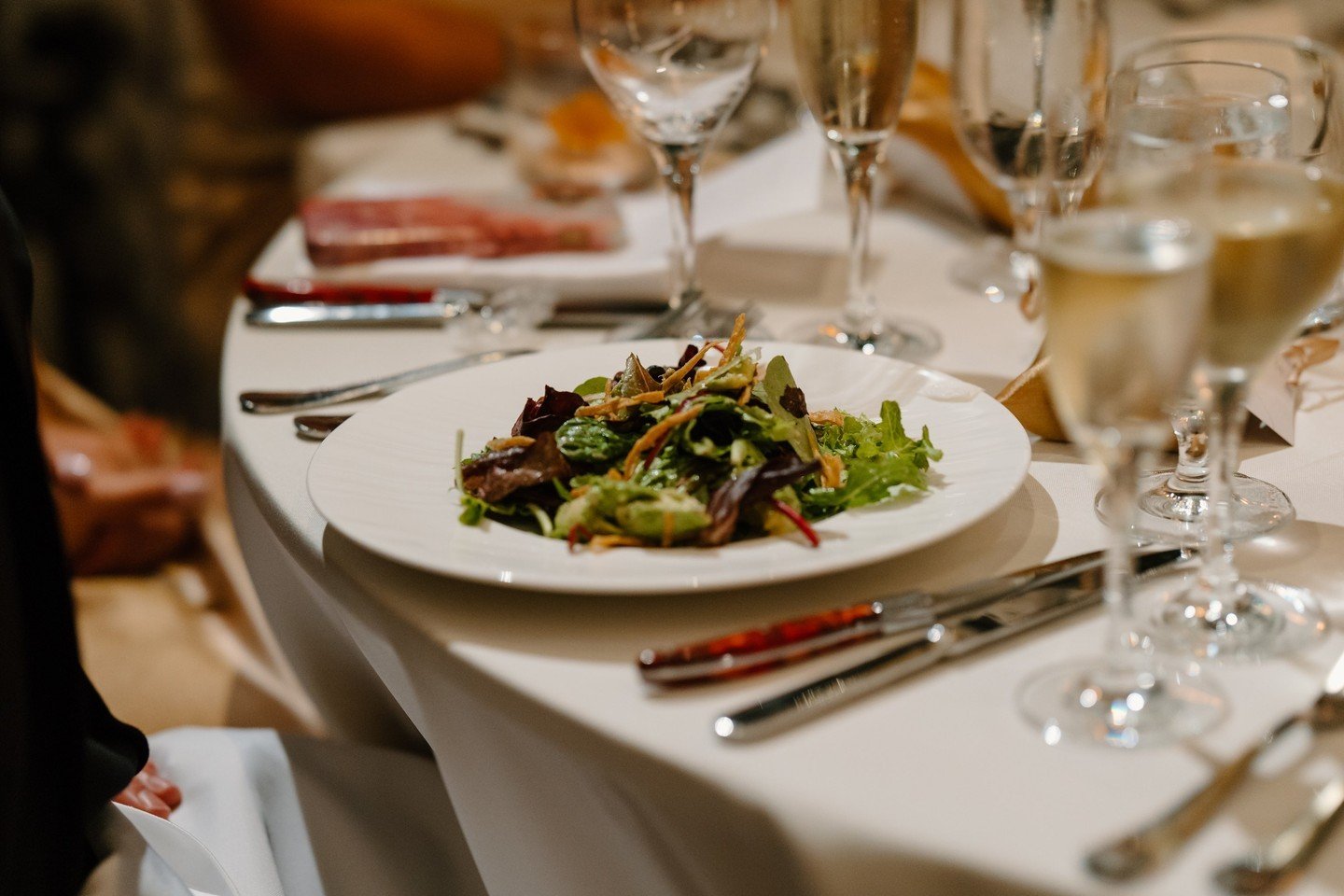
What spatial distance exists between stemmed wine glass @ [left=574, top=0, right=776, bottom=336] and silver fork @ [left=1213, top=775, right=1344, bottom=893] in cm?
84

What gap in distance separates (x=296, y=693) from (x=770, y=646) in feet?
3.58

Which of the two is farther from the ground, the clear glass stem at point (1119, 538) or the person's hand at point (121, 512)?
the clear glass stem at point (1119, 538)

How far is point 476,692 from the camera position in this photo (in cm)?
71

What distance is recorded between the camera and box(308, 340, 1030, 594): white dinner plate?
27.8 inches

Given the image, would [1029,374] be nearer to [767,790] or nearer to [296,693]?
[767,790]

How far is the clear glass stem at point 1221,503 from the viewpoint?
2.21 ft

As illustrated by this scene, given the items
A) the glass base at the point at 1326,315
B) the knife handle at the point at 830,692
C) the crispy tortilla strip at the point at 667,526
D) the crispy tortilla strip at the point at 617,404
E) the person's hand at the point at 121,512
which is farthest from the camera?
the person's hand at the point at 121,512

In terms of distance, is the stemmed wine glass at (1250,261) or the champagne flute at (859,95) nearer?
the stemmed wine glass at (1250,261)

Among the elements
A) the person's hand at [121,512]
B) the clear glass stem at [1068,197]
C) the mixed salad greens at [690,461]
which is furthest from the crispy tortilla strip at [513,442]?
the person's hand at [121,512]

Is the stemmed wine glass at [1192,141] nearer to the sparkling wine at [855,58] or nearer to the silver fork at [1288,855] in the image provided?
the silver fork at [1288,855]

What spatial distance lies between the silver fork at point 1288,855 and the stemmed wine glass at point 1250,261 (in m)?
0.13

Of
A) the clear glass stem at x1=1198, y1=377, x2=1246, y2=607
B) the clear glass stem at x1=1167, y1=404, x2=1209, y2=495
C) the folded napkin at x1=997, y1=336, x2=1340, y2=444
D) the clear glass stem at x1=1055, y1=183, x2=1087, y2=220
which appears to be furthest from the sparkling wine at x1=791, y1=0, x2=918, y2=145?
the clear glass stem at x1=1198, y1=377, x2=1246, y2=607

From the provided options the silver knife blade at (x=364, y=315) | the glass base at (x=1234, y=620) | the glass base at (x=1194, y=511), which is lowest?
the silver knife blade at (x=364, y=315)

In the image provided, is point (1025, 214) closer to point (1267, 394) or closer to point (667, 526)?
point (1267, 394)
